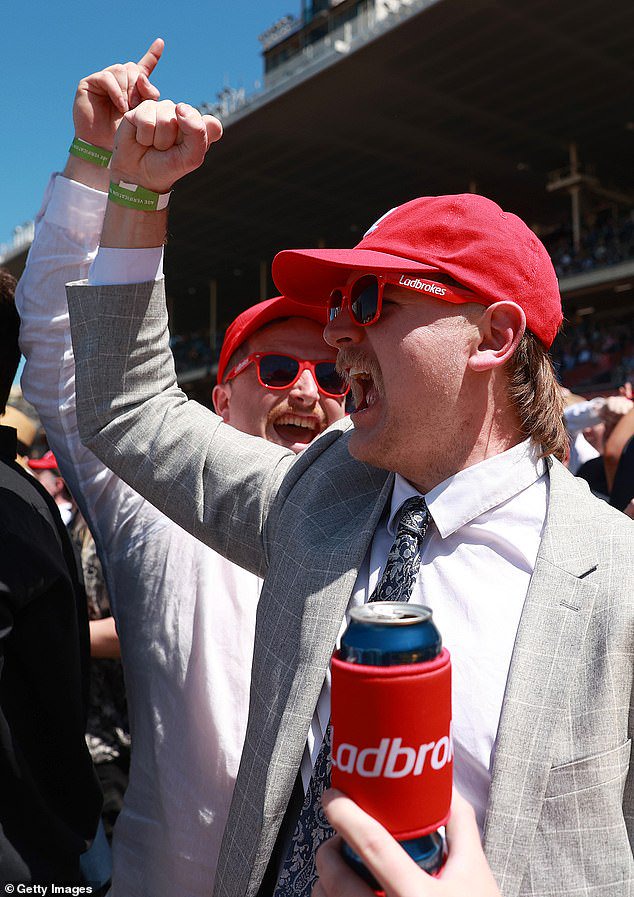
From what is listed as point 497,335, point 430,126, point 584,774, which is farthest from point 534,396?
point 430,126

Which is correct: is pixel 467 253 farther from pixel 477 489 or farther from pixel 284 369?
pixel 284 369

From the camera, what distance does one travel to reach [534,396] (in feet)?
5.78

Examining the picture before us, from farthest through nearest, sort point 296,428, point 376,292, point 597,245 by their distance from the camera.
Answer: point 597,245 → point 296,428 → point 376,292

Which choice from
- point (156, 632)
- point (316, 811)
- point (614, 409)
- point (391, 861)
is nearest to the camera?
point (391, 861)

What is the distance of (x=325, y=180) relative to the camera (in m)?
25.4

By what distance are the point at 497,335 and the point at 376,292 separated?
0.26 meters

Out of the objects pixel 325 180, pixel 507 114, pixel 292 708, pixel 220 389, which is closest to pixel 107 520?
pixel 220 389

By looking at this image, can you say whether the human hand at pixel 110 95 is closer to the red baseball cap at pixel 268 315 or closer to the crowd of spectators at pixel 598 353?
the red baseball cap at pixel 268 315

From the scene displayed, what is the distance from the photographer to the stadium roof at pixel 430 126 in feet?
60.5

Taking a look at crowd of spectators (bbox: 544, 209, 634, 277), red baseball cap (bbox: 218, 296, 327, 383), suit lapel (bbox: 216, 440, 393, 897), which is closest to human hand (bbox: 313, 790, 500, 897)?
suit lapel (bbox: 216, 440, 393, 897)

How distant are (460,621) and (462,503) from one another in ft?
0.75

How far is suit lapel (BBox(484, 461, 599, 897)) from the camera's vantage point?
1287 mm

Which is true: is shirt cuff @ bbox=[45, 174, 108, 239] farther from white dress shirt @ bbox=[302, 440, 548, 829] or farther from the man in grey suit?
white dress shirt @ bbox=[302, 440, 548, 829]

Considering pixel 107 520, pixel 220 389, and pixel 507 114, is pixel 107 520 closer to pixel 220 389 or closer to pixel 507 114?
pixel 220 389
